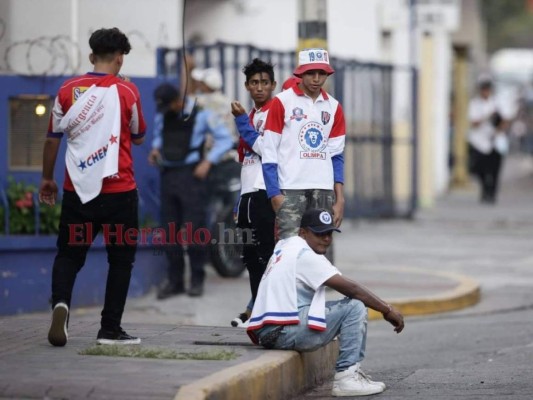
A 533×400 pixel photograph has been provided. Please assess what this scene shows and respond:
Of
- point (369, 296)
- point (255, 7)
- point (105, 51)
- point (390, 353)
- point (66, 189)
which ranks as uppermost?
point (255, 7)

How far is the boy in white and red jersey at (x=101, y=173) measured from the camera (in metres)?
8.01

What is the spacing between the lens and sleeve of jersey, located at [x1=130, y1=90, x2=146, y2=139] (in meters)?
8.14

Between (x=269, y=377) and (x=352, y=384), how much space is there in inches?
24.2

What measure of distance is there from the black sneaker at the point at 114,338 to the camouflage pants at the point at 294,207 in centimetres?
124

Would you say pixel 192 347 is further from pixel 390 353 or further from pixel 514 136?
pixel 514 136

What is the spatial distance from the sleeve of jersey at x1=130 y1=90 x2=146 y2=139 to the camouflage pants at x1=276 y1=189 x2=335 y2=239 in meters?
1.05

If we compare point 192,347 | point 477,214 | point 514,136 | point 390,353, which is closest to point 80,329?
point 192,347

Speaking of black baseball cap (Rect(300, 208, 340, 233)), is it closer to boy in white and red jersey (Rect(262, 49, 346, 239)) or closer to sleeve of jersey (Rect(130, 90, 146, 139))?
boy in white and red jersey (Rect(262, 49, 346, 239))

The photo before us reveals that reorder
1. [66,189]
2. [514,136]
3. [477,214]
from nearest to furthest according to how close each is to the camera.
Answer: [66,189]
[477,214]
[514,136]

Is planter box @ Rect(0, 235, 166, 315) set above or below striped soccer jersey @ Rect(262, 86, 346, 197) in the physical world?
below

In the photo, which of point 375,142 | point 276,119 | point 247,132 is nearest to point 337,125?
point 276,119

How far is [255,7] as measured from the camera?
21.0 metres

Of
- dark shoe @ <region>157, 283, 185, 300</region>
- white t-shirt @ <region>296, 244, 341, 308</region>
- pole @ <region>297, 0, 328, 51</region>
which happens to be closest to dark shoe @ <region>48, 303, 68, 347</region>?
white t-shirt @ <region>296, 244, 341, 308</region>

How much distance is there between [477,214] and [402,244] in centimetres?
543
